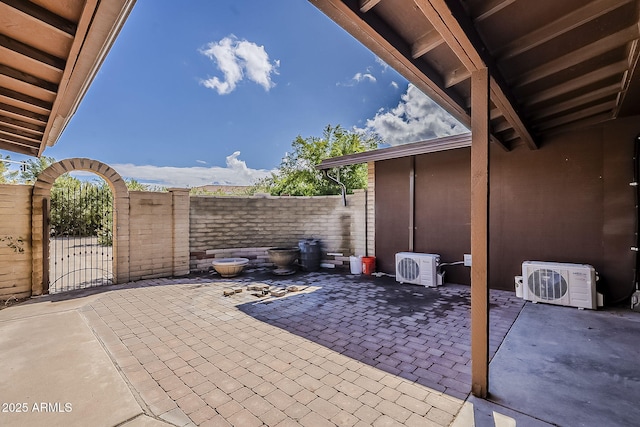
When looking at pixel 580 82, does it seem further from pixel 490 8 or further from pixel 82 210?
pixel 82 210

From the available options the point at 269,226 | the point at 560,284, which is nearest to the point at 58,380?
the point at 269,226

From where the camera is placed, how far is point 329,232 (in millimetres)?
7332

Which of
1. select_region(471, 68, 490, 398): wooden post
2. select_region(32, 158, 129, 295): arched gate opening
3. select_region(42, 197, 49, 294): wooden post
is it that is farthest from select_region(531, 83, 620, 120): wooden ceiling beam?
select_region(42, 197, 49, 294): wooden post

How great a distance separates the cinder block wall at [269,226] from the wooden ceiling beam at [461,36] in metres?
→ 4.55

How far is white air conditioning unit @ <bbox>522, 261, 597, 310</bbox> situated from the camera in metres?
4.02

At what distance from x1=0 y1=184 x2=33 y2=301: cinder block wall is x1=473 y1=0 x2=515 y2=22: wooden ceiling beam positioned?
6.85 metres

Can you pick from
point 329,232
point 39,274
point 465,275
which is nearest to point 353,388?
point 465,275

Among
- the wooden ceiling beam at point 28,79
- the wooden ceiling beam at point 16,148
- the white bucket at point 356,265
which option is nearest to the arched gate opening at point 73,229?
the wooden ceiling beam at point 16,148

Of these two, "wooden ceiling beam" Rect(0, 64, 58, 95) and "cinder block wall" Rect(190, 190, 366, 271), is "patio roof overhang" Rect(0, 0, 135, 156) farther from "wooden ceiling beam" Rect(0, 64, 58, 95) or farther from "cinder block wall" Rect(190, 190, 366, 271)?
"cinder block wall" Rect(190, 190, 366, 271)

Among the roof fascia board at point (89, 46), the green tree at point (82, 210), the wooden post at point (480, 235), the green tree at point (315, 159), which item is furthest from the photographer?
the green tree at point (315, 159)

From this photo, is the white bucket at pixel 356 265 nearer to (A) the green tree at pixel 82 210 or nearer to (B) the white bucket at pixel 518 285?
(B) the white bucket at pixel 518 285

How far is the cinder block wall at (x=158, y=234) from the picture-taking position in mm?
5793

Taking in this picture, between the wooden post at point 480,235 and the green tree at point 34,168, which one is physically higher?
the green tree at point 34,168

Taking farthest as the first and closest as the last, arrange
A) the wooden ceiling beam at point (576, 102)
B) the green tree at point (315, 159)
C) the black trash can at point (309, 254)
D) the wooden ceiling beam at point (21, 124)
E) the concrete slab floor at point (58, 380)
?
the green tree at point (315, 159) → the black trash can at point (309, 254) → the wooden ceiling beam at point (21, 124) → the wooden ceiling beam at point (576, 102) → the concrete slab floor at point (58, 380)
